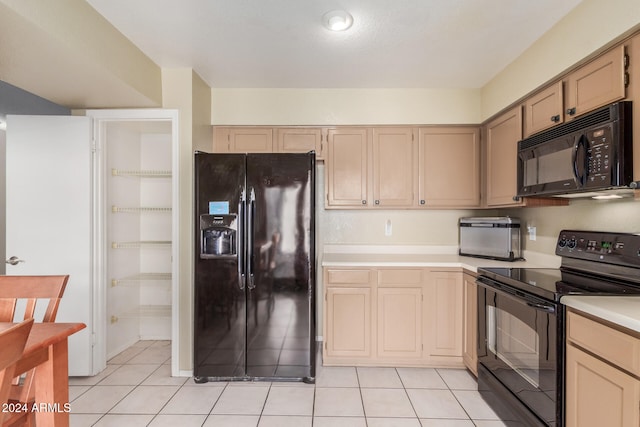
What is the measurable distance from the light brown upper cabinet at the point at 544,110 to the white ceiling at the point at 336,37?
0.38 meters

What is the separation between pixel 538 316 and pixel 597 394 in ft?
1.29

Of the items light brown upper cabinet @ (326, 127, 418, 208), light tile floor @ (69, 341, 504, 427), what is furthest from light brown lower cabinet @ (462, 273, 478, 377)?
light brown upper cabinet @ (326, 127, 418, 208)

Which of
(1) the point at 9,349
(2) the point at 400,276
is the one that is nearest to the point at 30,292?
(1) the point at 9,349

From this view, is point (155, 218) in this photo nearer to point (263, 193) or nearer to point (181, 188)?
point (181, 188)

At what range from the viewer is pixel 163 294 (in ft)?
11.1

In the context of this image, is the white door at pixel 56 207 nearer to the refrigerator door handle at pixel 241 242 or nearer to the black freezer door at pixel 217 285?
the black freezer door at pixel 217 285

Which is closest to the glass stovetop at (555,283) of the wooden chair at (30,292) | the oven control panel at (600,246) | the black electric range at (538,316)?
the black electric range at (538,316)

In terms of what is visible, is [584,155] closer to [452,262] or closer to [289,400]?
[452,262]

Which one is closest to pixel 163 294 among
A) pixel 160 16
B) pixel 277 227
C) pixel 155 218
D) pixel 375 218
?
pixel 155 218

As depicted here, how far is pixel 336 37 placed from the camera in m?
2.13

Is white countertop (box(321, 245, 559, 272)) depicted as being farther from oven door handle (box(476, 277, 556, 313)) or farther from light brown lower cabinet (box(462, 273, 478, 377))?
oven door handle (box(476, 277, 556, 313))

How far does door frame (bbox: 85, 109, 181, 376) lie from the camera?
256 cm

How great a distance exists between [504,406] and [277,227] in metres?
1.84

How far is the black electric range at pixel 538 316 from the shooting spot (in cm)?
154
